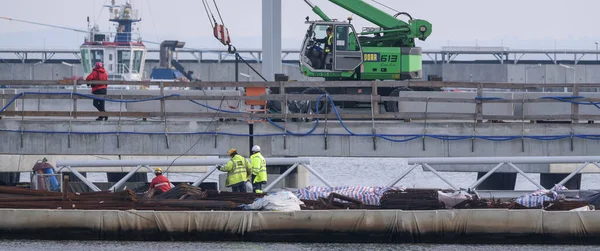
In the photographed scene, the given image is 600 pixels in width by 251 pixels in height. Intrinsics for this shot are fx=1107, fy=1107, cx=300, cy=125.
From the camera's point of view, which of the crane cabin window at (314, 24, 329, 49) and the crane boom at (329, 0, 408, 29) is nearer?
the crane cabin window at (314, 24, 329, 49)

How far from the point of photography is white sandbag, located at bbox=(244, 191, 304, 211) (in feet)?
68.3

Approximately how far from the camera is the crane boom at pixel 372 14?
3219 centimetres

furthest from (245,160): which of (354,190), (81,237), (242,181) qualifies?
(81,237)

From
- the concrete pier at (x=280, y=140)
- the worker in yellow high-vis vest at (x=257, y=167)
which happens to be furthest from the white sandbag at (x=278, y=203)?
the concrete pier at (x=280, y=140)

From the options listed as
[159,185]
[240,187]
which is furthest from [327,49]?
[159,185]

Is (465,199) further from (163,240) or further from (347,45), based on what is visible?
(347,45)

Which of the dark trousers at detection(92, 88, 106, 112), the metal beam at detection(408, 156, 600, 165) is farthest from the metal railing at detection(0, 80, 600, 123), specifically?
the metal beam at detection(408, 156, 600, 165)

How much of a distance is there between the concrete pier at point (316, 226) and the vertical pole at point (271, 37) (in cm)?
956

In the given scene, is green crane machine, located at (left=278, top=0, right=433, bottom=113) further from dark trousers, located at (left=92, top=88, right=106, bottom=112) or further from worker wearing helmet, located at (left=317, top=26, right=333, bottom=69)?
dark trousers, located at (left=92, top=88, right=106, bottom=112)

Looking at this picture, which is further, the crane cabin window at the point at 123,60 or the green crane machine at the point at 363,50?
the crane cabin window at the point at 123,60

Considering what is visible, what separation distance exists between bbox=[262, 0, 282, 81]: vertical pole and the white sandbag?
919 centimetres

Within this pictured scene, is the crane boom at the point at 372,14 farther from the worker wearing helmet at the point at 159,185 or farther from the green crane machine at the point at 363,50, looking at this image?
the worker wearing helmet at the point at 159,185

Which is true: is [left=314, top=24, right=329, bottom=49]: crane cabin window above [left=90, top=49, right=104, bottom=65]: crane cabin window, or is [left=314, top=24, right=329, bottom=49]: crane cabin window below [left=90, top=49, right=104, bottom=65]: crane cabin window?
below

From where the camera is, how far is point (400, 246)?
809 inches
